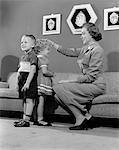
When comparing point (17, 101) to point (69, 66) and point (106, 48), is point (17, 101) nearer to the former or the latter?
point (69, 66)

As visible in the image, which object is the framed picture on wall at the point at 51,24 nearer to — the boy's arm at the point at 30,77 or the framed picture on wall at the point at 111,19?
the framed picture on wall at the point at 111,19

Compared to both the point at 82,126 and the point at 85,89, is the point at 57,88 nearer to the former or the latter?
the point at 85,89

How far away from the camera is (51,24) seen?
411 centimetres

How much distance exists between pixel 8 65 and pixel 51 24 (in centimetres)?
97

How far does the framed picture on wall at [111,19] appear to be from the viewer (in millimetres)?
3662

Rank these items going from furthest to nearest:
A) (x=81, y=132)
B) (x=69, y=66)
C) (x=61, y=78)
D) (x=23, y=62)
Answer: (x=69, y=66) < (x=61, y=78) < (x=23, y=62) < (x=81, y=132)

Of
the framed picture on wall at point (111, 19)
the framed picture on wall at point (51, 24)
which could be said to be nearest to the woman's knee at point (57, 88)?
the framed picture on wall at point (111, 19)

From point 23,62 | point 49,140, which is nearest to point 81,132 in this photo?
point 49,140

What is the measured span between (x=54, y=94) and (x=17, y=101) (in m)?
0.59

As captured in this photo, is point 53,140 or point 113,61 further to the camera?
point 113,61

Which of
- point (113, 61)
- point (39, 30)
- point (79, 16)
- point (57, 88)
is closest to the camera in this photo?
point (57, 88)

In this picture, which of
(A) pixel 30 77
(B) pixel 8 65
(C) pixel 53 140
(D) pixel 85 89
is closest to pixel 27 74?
(A) pixel 30 77

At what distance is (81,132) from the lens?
2438mm

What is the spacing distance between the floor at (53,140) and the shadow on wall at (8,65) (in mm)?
1971
